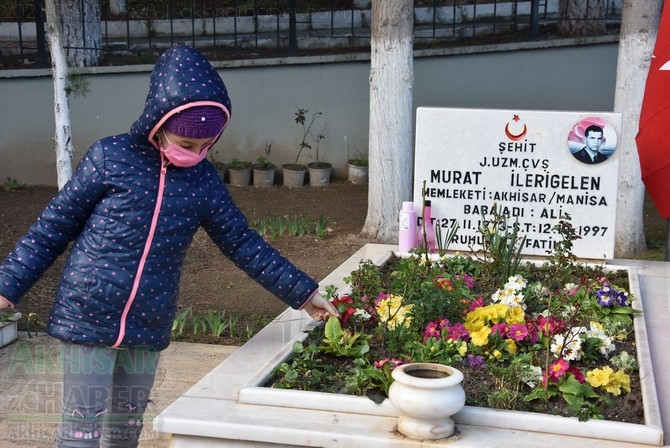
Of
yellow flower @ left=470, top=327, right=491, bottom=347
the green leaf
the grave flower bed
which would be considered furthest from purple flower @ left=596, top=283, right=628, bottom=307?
the green leaf

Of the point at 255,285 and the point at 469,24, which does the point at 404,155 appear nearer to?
the point at 255,285

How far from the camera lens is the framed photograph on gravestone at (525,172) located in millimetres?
5352

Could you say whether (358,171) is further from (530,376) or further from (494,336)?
(530,376)

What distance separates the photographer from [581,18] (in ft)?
36.6

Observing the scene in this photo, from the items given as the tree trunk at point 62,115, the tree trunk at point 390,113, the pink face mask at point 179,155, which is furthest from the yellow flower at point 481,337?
the tree trunk at point 62,115

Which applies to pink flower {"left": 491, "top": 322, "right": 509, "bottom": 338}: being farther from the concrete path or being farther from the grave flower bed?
the concrete path

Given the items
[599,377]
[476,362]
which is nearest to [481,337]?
[476,362]

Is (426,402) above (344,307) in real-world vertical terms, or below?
above

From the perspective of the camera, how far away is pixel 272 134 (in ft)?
34.8

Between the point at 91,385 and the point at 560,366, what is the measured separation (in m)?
1.61

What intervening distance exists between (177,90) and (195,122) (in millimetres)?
111

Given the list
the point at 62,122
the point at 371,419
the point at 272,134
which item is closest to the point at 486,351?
the point at 371,419

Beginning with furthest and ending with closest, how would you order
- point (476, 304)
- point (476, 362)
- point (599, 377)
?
1. point (476, 304)
2. point (476, 362)
3. point (599, 377)

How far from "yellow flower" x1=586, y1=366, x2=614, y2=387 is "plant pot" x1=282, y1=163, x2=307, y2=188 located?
7272mm
